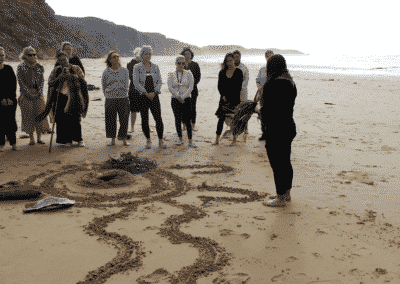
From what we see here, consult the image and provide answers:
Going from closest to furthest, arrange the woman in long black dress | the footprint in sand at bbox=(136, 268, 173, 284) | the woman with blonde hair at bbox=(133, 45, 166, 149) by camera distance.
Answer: the footprint in sand at bbox=(136, 268, 173, 284) → the woman with blonde hair at bbox=(133, 45, 166, 149) → the woman in long black dress

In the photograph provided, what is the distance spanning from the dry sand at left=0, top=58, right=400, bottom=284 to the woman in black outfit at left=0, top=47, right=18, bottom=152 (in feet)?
1.34

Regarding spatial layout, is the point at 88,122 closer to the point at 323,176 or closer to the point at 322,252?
the point at 323,176

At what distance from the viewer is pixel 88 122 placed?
28.2 feet

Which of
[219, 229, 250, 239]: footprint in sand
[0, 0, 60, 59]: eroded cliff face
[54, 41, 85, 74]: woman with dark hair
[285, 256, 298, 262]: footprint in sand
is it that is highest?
[0, 0, 60, 59]: eroded cliff face

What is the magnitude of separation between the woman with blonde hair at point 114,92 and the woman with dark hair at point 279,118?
3428 mm

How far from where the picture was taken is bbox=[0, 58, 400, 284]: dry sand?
2.61 m

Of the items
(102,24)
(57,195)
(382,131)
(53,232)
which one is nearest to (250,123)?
(382,131)

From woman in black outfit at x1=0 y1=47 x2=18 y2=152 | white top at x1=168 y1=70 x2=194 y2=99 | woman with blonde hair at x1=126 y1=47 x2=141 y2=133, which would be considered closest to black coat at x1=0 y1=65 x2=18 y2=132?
woman in black outfit at x1=0 y1=47 x2=18 y2=152

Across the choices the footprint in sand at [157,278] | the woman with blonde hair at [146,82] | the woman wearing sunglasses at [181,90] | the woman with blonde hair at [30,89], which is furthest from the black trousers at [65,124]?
the footprint in sand at [157,278]

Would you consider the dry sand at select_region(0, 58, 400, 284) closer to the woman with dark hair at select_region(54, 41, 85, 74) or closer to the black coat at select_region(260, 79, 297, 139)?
the black coat at select_region(260, 79, 297, 139)

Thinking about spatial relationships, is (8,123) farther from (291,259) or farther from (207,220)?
(291,259)

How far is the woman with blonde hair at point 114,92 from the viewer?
624 centimetres

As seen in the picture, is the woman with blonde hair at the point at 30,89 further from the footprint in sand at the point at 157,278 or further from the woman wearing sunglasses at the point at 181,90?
the footprint in sand at the point at 157,278

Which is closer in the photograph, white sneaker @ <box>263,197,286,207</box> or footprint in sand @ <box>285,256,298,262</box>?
footprint in sand @ <box>285,256,298,262</box>
